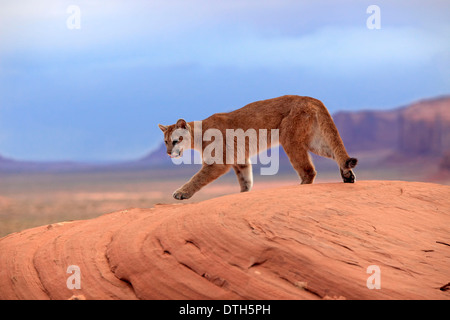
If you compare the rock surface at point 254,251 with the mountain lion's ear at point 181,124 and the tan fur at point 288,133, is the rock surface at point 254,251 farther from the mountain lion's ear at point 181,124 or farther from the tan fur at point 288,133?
the mountain lion's ear at point 181,124

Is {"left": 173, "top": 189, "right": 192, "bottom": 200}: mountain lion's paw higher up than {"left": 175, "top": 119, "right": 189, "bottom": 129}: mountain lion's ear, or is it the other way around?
{"left": 175, "top": 119, "right": 189, "bottom": 129}: mountain lion's ear

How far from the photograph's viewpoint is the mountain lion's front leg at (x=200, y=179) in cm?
750

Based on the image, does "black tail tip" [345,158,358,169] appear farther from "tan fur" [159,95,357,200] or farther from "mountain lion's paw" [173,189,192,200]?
"mountain lion's paw" [173,189,192,200]

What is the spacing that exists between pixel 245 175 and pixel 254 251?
3.81 metres

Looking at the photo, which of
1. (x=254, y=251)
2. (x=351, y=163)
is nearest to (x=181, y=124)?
(x=351, y=163)

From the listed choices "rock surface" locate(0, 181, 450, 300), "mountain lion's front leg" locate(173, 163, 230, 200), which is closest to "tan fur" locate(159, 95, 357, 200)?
"mountain lion's front leg" locate(173, 163, 230, 200)

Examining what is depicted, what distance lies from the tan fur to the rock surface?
3.26ft

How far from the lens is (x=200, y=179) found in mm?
7688

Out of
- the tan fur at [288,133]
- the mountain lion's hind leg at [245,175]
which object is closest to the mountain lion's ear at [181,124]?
the tan fur at [288,133]

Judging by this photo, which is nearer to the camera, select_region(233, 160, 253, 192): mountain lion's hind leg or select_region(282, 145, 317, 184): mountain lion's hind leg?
select_region(282, 145, 317, 184): mountain lion's hind leg

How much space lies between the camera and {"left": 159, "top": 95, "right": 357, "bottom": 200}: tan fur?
22.9 ft
